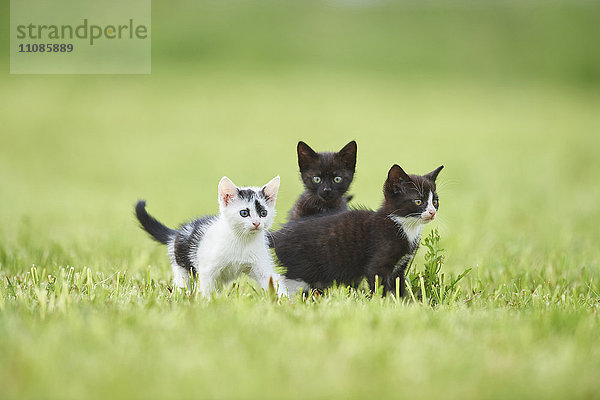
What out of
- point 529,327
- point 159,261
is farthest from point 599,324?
point 159,261

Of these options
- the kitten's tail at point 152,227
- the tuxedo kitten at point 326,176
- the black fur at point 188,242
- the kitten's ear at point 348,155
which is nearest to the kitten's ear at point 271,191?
the black fur at point 188,242

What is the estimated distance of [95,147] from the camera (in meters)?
17.7

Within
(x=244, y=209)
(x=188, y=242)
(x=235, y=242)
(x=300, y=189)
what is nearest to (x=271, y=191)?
(x=244, y=209)

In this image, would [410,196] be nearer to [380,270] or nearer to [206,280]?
[380,270]

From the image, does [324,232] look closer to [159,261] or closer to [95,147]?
[159,261]

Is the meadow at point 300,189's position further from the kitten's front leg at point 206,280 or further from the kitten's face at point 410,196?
the kitten's face at point 410,196

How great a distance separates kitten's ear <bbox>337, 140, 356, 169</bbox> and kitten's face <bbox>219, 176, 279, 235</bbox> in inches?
39.8

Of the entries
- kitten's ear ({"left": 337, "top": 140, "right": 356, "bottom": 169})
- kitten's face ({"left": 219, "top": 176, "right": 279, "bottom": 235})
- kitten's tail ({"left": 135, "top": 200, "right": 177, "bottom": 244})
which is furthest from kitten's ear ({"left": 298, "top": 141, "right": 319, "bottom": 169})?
kitten's tail ({"left": 135, "top": 200, "right": 177, "bottom": 244})

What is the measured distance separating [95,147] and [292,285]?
1418 centimetres

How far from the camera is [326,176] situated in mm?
5387

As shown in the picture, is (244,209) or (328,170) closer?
(244,209)

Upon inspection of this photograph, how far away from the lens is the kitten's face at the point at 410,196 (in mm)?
4523

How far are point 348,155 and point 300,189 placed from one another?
6881 millimetres

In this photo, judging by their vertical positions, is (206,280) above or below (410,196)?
below
